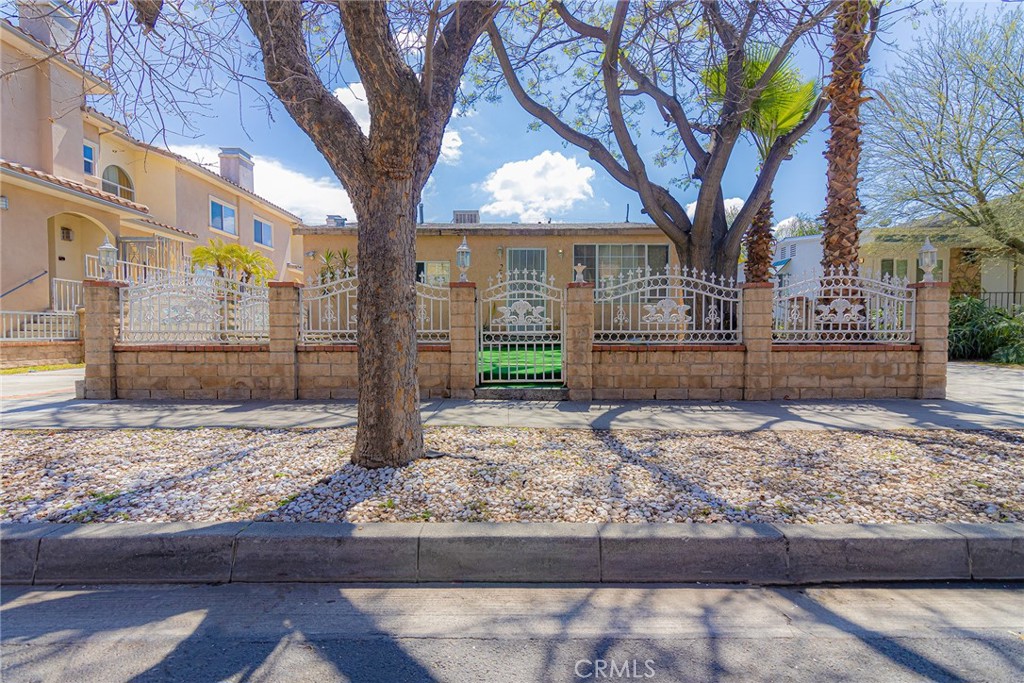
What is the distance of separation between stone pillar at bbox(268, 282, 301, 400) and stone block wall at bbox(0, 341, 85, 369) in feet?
26.9

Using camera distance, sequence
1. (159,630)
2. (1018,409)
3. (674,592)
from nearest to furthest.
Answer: (159,630), (674,592), (1018,409)

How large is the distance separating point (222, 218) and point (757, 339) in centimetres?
2345

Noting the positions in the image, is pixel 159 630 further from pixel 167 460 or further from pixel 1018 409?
pixel 1018 409

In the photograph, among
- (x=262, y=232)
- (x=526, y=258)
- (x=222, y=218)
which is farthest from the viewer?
(x=262, y=232)

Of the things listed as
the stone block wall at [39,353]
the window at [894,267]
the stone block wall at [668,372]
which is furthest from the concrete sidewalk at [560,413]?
the window at [894,267]

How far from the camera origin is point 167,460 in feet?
16.5

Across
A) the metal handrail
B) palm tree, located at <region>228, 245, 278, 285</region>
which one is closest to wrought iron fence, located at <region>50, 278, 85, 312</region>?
the metal handrail

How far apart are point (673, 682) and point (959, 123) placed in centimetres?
1889

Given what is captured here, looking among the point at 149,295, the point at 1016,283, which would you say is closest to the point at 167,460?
the point at 149,295

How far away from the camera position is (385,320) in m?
4.47

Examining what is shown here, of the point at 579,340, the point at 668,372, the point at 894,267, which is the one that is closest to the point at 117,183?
the point at 579,340

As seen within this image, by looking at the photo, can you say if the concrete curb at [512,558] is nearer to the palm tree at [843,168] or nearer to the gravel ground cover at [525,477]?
the gravel ground cover at [525,477]

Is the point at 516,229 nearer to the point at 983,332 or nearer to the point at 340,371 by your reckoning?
the point at 340,371

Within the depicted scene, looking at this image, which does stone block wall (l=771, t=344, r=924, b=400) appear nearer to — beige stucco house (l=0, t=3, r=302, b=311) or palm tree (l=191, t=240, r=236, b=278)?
beige stucco house (l=0, t=3, r=302, b=311)
